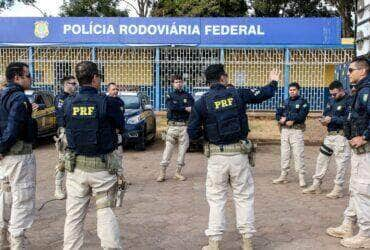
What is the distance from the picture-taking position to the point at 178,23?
21.5 m

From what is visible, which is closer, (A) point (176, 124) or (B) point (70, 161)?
(B) point (70, 161)

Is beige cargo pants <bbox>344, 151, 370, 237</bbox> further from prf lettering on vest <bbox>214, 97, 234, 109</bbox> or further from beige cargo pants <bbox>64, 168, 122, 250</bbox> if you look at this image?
beige cargo pants <bbox>64, 168, 122, 250</bbox>

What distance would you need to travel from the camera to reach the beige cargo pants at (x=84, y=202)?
474 cm

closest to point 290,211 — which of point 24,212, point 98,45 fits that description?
point 24,212

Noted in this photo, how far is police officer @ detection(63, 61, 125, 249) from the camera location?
471 centimetres

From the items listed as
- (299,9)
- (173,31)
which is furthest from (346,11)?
(173,31)

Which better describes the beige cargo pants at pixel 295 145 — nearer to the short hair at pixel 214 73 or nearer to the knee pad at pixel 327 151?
the knee pad at pixel 327 151

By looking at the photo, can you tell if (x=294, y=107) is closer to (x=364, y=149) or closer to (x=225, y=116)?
(x=364, y=149)

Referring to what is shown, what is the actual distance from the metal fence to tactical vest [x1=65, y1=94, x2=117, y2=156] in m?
15.8

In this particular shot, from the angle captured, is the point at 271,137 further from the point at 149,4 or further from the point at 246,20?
the point at 149,4

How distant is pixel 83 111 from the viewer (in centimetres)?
471

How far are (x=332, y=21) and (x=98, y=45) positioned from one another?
9782 mm

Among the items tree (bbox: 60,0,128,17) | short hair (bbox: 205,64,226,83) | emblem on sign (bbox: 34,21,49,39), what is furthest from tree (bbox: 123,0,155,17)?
short hair (bbox: 205,64,226,83)

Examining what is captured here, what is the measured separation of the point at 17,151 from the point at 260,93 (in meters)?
2.63
